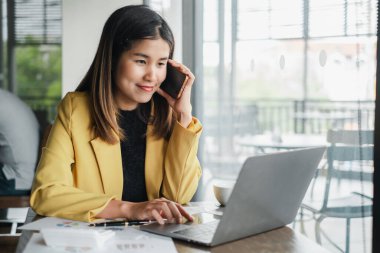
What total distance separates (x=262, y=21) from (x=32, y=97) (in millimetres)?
5409

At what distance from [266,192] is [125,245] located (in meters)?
0.31

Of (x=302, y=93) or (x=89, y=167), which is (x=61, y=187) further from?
(x=302, y=93)

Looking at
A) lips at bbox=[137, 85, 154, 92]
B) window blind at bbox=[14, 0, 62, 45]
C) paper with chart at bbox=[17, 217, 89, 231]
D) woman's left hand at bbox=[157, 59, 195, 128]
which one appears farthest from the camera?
window blind at bbox=[14, 0, 62, 45]

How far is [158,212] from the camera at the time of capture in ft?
4.49

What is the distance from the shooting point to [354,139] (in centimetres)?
220

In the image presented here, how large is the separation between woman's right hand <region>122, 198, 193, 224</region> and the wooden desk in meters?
0.15

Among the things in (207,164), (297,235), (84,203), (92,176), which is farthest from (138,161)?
(207,164)

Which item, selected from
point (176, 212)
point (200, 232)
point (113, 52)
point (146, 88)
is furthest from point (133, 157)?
point (200, 232)

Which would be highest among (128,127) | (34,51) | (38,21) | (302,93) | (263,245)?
(38,21)

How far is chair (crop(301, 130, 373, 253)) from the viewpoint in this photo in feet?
7.08

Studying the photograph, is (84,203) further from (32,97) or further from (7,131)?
(32,97)

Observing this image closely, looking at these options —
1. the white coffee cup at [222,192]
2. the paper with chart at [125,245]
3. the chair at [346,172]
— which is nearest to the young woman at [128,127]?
the white coffee cup at [222,192]

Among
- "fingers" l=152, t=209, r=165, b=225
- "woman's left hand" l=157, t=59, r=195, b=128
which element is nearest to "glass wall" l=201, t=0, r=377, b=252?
"woman's left hand" l=157, t=59, r=195, b=128

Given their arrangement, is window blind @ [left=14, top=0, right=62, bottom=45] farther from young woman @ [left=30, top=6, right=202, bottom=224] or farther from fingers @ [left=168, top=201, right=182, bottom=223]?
fingers @ [left=168, top=201, right=182, bottom=223]
